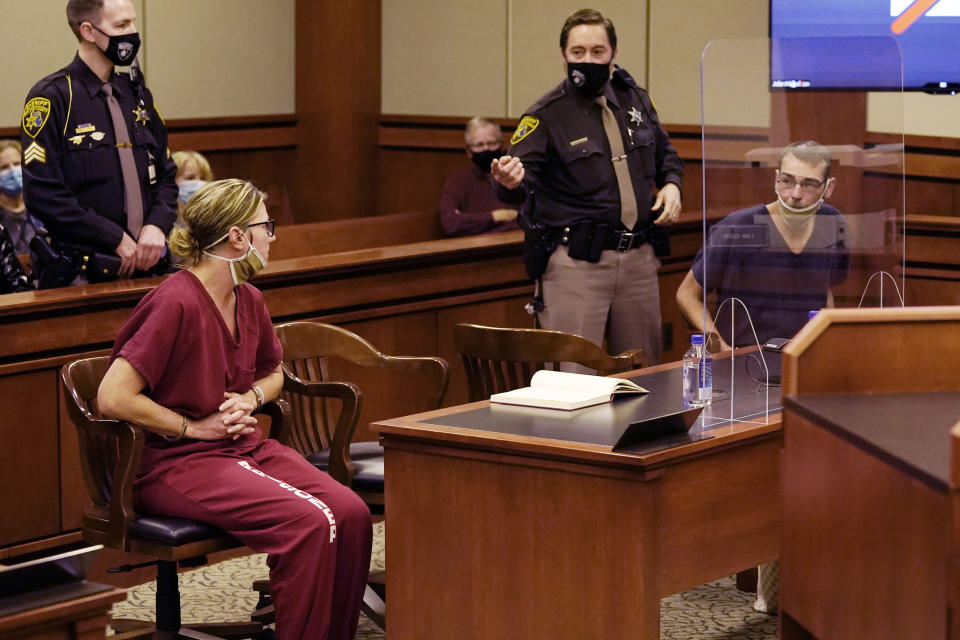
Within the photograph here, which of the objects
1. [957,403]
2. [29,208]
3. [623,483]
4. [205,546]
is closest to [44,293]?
[29,208]

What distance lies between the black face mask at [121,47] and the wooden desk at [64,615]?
2.82m

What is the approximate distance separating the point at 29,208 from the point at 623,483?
2215mm

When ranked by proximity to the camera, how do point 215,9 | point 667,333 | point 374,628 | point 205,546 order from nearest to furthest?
point 205,546, point 374,628, point 667,333, point 215,9

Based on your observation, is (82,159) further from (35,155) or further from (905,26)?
(905,26)

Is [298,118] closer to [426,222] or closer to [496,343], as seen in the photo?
[426,222]

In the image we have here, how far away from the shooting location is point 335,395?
3783mm

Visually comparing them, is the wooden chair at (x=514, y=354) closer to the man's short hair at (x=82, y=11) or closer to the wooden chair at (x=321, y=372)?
the wooden chair at (x=321, y=372)

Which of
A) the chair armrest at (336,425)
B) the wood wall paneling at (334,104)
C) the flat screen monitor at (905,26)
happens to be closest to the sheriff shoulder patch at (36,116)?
the chair armrest at (336,425)

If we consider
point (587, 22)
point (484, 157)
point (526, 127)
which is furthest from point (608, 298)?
point (484, 157)

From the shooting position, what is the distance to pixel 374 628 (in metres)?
3.99

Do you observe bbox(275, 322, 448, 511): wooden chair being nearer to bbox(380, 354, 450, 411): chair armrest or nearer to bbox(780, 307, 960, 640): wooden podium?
bbox(380, 354, 450, 411): chair armrest

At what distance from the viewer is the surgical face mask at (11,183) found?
634cm

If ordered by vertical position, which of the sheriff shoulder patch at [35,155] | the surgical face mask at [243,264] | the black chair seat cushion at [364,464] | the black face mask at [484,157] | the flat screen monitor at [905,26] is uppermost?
the flat screen monitor at [905,26]

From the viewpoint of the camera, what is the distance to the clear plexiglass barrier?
11.1ft
